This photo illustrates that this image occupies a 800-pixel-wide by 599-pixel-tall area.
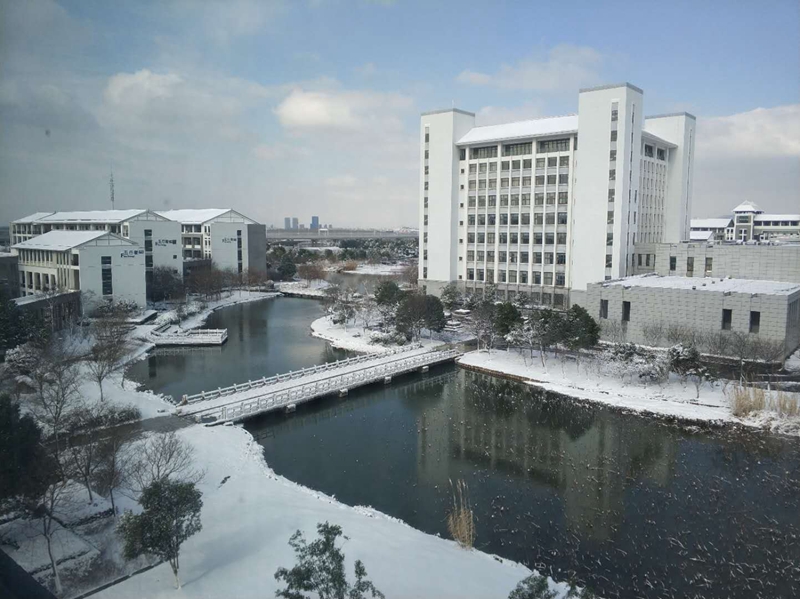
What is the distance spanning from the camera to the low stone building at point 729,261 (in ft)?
51.4

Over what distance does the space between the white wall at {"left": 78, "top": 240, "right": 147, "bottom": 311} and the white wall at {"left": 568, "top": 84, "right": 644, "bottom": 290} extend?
1370cm

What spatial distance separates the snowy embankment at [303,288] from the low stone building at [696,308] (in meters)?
13.2

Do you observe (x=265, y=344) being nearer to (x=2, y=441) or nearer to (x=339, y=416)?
(x=339, y=416)

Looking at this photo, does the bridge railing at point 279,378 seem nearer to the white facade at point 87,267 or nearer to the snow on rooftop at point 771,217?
the white facade at point 87,267

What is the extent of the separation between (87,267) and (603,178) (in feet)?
50.5

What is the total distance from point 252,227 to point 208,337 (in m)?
12.8

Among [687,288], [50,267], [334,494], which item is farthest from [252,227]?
[334,494]

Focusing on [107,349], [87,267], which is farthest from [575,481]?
[87,267]

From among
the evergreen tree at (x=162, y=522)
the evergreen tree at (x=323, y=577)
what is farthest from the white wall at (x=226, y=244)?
the evergreen tree at (x=323, y=577)

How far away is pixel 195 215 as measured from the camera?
2820 cm

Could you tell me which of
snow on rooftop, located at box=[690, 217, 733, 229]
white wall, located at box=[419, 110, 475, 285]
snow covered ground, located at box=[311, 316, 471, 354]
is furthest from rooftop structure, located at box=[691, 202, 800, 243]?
snow covered ground, located at box=[311, 316, 471, 354]

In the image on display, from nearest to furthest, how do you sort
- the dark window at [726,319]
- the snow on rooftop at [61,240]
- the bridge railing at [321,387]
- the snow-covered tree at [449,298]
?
the bridge railing at [321,387] → the dark window at [726,319] → the snow on rooftop at [61,240] → the snow-covered tree at [449,298]

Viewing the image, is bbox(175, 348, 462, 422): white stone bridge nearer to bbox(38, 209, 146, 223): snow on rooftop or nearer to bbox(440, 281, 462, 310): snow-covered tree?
bbox(440, 281, 462, 310): snow-covered tree

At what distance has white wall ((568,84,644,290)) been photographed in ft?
56.9
